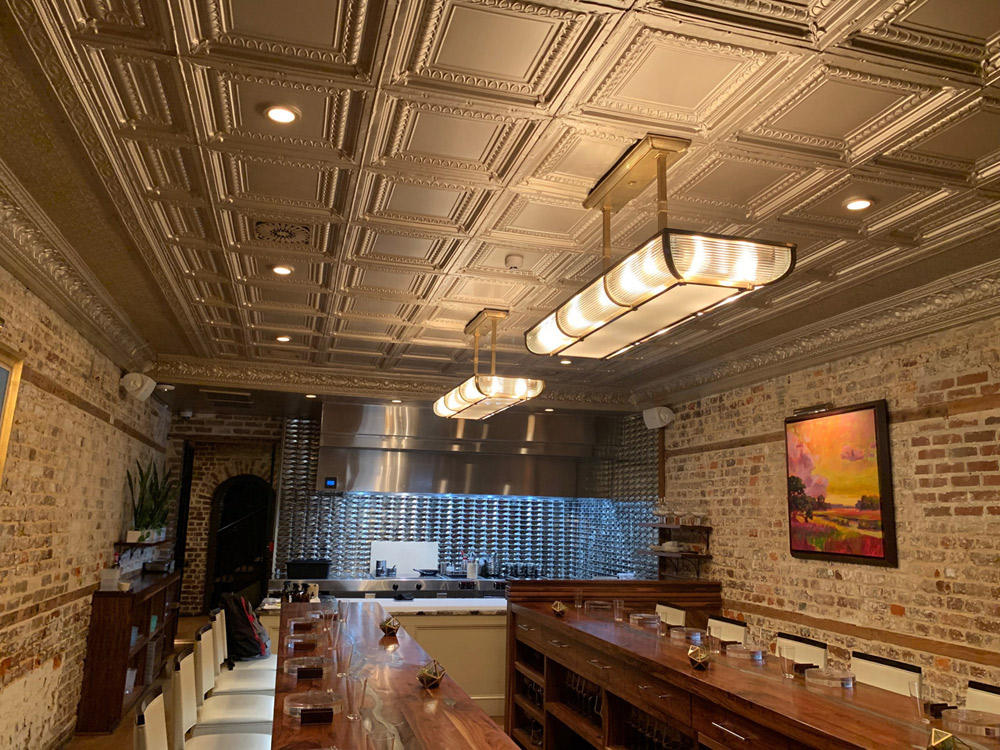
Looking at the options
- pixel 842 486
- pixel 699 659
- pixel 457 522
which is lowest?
pixel 699 659

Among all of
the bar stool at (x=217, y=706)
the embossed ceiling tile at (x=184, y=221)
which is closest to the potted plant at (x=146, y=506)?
the bar stool at (x=217, y=706)

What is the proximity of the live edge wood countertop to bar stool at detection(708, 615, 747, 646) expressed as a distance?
Answer: 724 millimetres

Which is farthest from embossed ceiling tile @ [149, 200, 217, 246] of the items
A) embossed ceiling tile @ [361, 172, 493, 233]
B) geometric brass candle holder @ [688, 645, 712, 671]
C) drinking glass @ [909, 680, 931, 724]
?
drinking glass @ [909, 680, 931, 724]

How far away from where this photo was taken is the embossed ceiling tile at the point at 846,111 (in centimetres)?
282

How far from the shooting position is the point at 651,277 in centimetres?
293

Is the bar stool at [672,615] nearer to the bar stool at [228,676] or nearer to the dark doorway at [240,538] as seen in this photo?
the bar stool at [228,676]

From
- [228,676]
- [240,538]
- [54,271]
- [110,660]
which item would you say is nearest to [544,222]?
[54,271]

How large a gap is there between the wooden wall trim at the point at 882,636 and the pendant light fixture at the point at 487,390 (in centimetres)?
286

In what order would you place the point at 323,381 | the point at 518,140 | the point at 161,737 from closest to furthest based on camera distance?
the point at 161,737 < the point at 518,140 < the point at 323,381

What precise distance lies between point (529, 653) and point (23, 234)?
16.7ft

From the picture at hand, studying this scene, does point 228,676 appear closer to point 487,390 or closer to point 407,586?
point 487,390

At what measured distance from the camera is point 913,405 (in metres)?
5.12

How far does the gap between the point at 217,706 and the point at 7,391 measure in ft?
7.62

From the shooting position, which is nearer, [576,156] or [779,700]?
[779,700]
